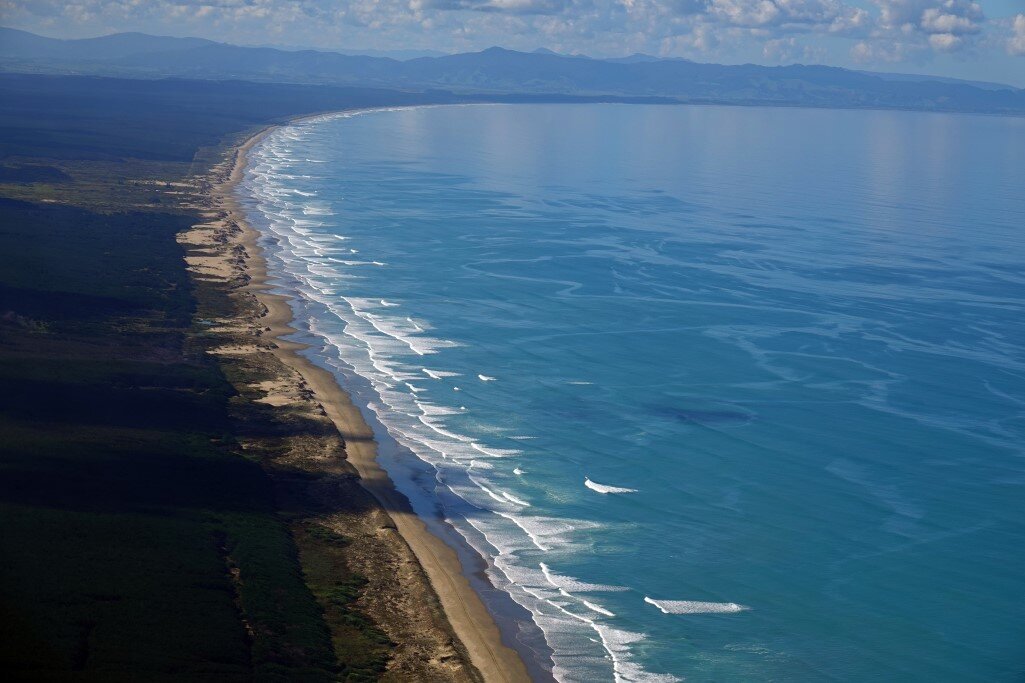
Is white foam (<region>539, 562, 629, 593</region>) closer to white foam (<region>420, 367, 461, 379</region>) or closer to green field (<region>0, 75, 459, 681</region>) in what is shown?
green field (<region>0, 75, 459, 681</region>)

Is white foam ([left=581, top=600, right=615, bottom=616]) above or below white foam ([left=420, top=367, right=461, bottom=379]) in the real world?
below

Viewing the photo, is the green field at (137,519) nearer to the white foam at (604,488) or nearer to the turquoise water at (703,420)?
the turquoise water at (703,420)

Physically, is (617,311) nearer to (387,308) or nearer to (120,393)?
(387,308)

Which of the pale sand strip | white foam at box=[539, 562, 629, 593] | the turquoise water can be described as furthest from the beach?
white foam at box=[539, 562, 629, 593]

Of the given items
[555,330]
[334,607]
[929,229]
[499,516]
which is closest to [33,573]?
[334,607]

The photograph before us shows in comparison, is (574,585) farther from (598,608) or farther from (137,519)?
(137,519)

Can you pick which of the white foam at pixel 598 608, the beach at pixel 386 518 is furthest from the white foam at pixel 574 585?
the beach at pixel 386 518

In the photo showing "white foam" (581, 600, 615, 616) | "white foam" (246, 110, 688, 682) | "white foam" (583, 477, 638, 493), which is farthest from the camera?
"white foam" (583, 477, 638, 493)
